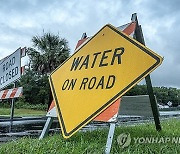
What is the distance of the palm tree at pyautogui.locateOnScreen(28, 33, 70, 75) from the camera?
34625 mm

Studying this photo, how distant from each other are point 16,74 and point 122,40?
12.4 ft

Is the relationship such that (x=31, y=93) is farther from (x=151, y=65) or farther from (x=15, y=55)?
(x=151, y=65)

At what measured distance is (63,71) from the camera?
407 cm

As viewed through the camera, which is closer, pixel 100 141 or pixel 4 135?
pixel 100 141

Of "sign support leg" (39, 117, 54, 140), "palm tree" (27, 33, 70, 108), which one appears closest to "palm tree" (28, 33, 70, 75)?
"palm tree" (27, 33, 70, 108)

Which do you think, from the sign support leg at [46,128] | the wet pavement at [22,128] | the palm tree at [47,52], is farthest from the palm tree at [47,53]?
the sign support leg at [46,128]

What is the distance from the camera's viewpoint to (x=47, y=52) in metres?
35.1

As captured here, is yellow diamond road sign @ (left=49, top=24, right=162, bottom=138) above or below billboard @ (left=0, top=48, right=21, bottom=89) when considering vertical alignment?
below

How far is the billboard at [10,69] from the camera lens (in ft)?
22.1

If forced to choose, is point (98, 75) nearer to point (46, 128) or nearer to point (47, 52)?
point (46, 128)

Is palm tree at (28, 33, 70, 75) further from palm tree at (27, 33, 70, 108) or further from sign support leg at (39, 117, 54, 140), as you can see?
sign support leg at (39, 117, 54, 140)

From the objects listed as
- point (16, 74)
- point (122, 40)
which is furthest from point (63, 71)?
point (16, 74)

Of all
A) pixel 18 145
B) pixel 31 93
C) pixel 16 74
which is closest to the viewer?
pixel 18 145

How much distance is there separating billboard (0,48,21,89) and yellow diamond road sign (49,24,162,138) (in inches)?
116
